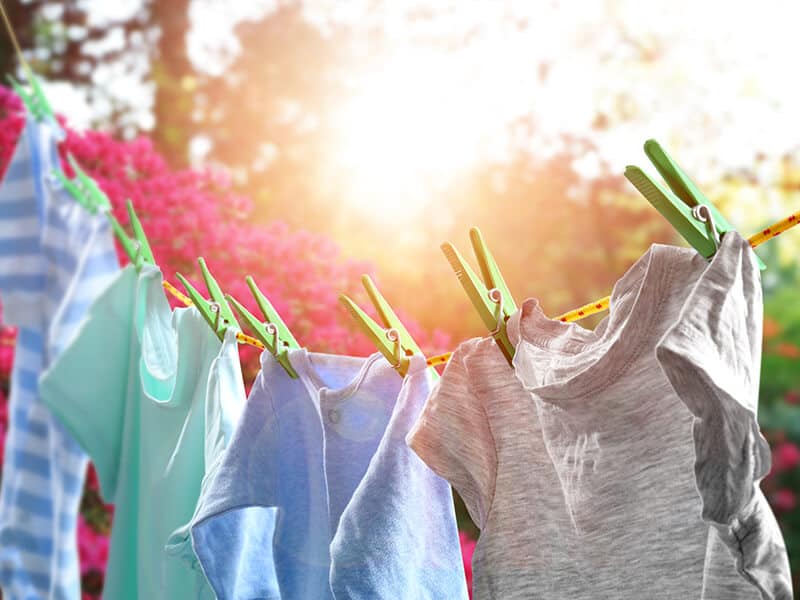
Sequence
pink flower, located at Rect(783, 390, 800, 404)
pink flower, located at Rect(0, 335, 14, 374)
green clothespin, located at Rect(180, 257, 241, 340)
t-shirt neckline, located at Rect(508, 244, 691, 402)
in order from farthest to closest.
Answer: pink flower, located at Rect(783, 390, 800, 404), pink flower, located at Rect(0, 335, 14, 374), green clothespin, located at Rect(180, 257, 241, 340), t-shirt neckline, located at Rect(508, 244, 691, 402)

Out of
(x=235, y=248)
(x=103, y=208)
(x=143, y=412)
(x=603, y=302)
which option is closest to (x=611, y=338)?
(x=603, y=302)

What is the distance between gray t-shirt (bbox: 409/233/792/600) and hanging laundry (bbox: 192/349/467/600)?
5 cm

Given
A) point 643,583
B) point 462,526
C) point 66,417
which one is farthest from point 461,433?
point 462,526

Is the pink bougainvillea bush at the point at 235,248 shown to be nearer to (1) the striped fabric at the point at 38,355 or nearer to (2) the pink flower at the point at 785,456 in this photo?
(1) the striped fabric at the point at 38,355

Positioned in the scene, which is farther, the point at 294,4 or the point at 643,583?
the point at 294,4

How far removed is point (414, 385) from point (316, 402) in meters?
0.13

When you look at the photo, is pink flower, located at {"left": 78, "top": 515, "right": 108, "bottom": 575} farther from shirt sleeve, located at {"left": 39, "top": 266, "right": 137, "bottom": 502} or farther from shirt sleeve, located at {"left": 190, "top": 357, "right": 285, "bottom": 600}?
shirt sleeve, located at {"left": 190, "top": 357, "right": 285, "bottom": 600}

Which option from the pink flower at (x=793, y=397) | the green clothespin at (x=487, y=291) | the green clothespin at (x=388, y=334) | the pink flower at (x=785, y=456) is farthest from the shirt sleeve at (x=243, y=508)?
the pink flower at (x=793, y=397)

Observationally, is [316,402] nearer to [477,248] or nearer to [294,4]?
[477,248]

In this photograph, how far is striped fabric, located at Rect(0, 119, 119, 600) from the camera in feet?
5.40

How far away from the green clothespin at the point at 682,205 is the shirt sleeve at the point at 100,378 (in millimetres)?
873

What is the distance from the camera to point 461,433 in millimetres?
807

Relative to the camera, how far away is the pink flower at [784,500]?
4.06 meters

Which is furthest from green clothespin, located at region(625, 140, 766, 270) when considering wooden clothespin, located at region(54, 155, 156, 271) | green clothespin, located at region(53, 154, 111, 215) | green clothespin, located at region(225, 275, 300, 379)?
green clothespin, located at region(53, 154, 111, 215)
